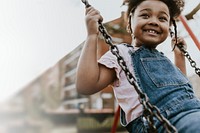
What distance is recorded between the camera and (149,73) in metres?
0.65

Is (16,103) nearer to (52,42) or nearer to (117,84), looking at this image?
(117,84)

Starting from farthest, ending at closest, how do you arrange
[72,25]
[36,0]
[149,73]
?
[72,25]
[36,0]
[149,73]

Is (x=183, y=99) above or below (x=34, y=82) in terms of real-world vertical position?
below

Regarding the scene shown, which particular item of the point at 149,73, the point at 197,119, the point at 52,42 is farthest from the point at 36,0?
the point at 197,119

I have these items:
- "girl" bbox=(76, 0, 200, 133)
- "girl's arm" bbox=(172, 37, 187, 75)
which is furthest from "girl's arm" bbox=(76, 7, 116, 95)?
"girl's arm" bbox=(172, 37, 187, 75)

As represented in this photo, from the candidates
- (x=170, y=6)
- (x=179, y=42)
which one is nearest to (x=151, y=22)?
(x=170, y=6)

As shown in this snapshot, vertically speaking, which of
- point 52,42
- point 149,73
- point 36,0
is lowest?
point 149,73

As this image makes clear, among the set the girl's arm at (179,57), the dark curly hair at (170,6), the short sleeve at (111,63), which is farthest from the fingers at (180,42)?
the short sleeve at (111,63)

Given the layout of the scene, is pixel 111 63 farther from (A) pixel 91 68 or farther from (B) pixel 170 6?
(B) pixel 170 6

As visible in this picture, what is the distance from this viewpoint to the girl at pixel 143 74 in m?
0.61

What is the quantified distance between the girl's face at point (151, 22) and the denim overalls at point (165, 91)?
1.1 inches

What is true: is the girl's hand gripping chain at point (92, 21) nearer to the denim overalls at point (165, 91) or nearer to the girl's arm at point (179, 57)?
the denim overalls at point (165, 91)

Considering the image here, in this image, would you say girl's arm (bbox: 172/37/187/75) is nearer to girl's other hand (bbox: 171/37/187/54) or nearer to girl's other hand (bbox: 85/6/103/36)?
girl's other hand (bbox: 171/37/187/54)

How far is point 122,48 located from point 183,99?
191 mm
